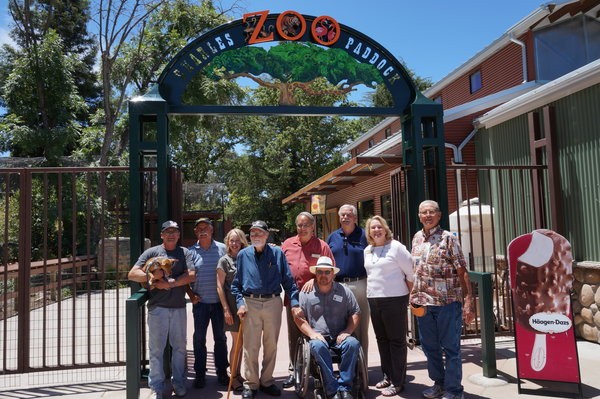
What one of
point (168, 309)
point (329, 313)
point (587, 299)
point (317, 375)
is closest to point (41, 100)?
point (168, 309)

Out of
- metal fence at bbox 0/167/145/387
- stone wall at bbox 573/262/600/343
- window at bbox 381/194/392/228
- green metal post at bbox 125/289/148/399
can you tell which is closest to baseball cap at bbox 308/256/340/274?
green metal post at bbox 125/289/148/399

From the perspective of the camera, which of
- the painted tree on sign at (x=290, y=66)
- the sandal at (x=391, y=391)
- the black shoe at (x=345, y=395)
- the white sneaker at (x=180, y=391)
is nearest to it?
the black shoe at (x=345, y=395)

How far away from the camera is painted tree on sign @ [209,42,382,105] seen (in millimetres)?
5660

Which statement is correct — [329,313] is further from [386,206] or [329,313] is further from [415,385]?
[386,206]

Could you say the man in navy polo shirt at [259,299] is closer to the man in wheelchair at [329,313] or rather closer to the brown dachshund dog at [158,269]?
the man in wheelchair at [329,313]

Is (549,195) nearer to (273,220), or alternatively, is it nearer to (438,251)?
(438,251)

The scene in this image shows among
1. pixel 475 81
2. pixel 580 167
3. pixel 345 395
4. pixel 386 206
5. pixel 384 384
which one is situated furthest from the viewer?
pixel 475 81

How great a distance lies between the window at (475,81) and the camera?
53.9ft

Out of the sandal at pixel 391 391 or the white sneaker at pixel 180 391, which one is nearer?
the sandal at pixel 391 391

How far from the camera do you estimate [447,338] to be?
4.20 meters

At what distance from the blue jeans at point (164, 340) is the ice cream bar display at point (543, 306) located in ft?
10.2

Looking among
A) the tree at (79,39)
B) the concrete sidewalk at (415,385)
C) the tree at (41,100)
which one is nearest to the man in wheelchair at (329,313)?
the concrete sidewalk at (415,385)

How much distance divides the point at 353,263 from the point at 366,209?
12.3 meters

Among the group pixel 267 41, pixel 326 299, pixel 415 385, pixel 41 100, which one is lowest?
pixel 415 385
